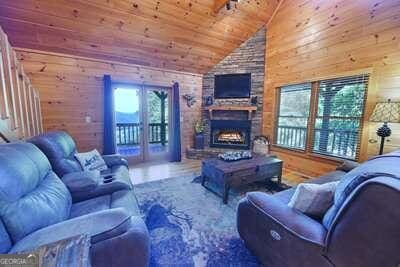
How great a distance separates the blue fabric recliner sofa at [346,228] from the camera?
2.82 feet

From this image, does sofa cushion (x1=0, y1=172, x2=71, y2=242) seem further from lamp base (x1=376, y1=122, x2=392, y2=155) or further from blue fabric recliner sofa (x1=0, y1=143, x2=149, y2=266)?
lamp base (x1=376, y1=122, x2=392, y2=155)

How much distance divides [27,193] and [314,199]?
193 centimetres

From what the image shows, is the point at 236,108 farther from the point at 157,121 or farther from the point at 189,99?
the point at 157,121

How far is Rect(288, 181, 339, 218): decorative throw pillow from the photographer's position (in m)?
1.34

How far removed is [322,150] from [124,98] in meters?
4.44

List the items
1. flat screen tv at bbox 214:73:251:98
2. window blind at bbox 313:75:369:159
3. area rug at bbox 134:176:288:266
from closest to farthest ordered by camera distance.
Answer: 1. area rug at bbox 134:176:288:266
2. window blind at bbox 313:75:369:159
3. flat screen tv at bbox 214:73:251:98

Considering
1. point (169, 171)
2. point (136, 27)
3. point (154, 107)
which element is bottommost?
point (169, 171)

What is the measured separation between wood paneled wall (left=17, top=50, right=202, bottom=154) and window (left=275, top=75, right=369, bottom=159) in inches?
130

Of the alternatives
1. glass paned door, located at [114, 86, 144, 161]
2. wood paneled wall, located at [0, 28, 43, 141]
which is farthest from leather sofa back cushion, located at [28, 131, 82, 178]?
glass paned door, located at [114, 86, 144, 161]

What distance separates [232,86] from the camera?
4.96m

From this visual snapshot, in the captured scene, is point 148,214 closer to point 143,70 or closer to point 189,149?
point 189,149

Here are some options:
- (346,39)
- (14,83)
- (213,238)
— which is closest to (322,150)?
(346,39)

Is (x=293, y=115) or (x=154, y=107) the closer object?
(x=293, y=115)

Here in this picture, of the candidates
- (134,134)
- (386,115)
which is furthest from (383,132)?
(134,134)
